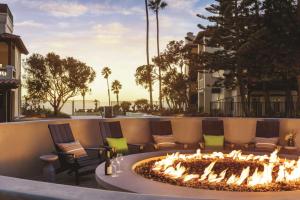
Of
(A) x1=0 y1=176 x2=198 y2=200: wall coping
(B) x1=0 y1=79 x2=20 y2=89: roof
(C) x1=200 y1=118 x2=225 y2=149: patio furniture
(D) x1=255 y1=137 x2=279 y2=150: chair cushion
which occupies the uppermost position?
(B) x1=0 y1=79 x2=20 y2=89: roof

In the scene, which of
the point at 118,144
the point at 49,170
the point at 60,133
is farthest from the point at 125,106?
the point at 49,170

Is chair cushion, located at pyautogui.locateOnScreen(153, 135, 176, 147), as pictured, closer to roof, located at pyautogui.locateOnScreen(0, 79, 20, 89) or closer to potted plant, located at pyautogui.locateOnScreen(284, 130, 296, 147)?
potted plant, located at pyautogui.locateOnScreen(284, 130, 296, 147)

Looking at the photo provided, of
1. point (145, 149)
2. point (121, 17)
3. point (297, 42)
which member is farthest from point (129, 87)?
point (145, 149)

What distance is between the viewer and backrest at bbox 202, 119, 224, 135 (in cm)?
1086

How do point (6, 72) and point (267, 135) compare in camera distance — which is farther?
point (6, 72)

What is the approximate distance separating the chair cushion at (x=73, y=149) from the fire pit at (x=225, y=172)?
6.40 feet

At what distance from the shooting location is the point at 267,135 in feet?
33.8

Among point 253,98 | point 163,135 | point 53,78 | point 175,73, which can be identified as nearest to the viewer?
point 163,135

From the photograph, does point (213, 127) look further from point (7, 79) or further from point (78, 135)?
point (7, 79)

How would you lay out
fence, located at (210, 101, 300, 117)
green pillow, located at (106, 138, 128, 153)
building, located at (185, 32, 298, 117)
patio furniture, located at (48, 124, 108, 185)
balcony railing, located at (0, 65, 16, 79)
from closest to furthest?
patio furniture, located at (48, 124, 108, 185)
green pillow, located at (106, 138, 128, 153)
balcony railing, located at (0, 65, 16, 79)
fence, located at (210, 101, 300, 117)
building, located at (185, 32, 298, 117)

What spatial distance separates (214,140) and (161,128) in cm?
149

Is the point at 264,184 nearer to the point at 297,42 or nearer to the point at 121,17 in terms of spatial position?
the point at 297,42

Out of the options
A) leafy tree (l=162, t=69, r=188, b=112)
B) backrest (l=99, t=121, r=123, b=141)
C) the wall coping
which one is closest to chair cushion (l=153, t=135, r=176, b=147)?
backrest (l=99, t=121, r=123, b=141)

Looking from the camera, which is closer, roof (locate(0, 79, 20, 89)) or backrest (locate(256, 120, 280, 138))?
backrest (locate(256, 120, 280, 138))
